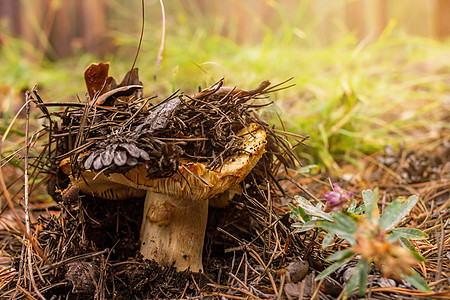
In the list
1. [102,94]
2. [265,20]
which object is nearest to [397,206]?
[102,94]

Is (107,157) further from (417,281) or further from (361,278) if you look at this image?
(417,281)

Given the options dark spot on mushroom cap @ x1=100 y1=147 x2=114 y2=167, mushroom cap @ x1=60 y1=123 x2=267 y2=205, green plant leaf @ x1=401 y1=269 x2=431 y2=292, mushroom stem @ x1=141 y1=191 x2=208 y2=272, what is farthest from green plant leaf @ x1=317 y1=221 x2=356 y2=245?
dark spot on mushroom cap @ x1=100 y1=147 x2=114 y2=167

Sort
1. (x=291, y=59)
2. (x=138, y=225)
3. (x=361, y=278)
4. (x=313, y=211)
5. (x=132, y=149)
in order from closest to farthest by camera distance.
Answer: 1. (x=361, y=278)
2. (x=132, y=149)
3. (x=313, y=211)
4. (x=138, y=225)
5. (x=291, y=59)

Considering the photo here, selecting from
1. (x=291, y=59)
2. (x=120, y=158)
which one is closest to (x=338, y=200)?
(x=120, y=158)

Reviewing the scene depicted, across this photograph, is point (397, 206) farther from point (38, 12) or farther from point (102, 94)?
point (38, 12)

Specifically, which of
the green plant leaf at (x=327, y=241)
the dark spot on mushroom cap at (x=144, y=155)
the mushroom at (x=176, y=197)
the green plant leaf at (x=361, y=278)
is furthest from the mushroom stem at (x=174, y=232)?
the green plant leaf at (x=361, y=278)

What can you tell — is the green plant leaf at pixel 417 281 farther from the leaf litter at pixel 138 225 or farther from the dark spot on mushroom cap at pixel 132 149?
the dark spot on mushroom cap at pixel 132 149
